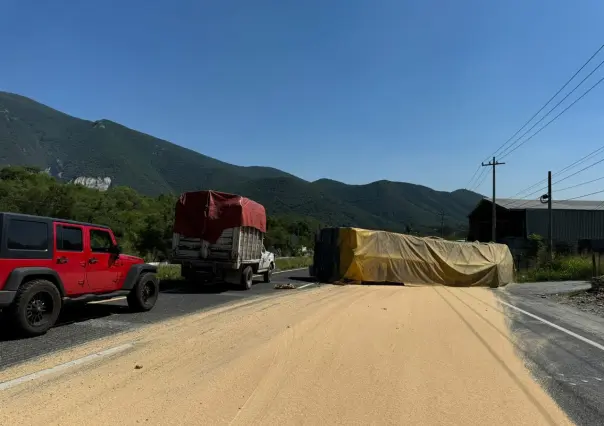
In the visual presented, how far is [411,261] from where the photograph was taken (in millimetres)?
24219

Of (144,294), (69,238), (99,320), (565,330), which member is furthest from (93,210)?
(565,330)

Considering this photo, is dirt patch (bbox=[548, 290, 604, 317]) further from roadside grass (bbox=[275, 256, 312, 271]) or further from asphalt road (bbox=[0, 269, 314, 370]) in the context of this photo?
roadside grass (bbox=[275, 256, 312, 271])

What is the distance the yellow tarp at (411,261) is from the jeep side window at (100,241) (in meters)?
14.5

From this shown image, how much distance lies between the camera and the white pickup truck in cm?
1741

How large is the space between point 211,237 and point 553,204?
183ft

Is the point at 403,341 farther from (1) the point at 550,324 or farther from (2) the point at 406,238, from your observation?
(2) the point at 406,238

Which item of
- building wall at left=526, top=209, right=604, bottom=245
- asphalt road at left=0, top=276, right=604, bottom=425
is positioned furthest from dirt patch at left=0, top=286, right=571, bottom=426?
building wall at left=526, top=209, right=604, bottom=245

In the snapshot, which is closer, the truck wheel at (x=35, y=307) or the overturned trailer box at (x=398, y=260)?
the truck wheel at (x=35, y=307)

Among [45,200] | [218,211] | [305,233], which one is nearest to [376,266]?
[218,211]

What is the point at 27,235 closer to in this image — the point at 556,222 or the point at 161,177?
the point at 556,222

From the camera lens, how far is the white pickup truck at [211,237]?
685 inches

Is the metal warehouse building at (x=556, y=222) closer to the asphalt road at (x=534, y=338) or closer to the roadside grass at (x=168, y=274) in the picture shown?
the asphalt road at (x=534, y=338)

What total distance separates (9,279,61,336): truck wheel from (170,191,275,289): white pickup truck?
8.62 meters

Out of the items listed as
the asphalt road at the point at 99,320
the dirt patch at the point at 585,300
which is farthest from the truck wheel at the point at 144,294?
the dirt patch at the point at 585,300
